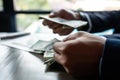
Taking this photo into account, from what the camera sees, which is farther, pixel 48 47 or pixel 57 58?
pixel 48 47

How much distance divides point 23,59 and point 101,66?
308 mm

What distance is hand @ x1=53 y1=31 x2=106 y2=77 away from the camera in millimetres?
593

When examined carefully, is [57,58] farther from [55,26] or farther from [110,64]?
[55,26]

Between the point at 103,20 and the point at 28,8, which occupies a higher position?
the point at 103,20

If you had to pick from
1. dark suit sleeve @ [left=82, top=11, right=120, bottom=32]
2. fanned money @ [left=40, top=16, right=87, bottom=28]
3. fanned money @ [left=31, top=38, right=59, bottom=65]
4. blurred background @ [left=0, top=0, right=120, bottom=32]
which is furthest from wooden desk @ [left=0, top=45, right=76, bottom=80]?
blurred background @ [left=0, top=0, right=120, bottom=32]

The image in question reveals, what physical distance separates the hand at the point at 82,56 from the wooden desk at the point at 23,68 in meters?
0.04

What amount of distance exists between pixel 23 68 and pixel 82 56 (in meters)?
0.20

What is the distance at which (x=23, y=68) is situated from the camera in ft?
2.24

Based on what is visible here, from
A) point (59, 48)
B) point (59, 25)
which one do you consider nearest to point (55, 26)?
point (59, 25)

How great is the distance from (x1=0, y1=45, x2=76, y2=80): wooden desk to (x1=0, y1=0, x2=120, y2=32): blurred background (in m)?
1.54

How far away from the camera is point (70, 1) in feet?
7.54

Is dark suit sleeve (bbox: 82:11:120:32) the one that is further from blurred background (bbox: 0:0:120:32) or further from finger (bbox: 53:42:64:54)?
blurred background (bbox: 0:0:120:32)

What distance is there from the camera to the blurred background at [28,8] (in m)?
2.29

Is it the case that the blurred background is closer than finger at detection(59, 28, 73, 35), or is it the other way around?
finger at detection(59, 28, 73, 35)
